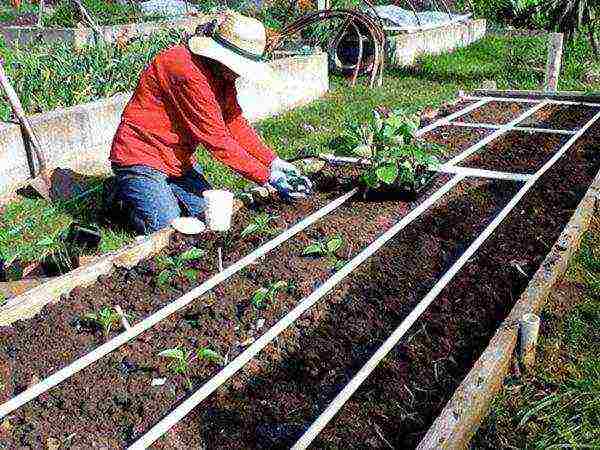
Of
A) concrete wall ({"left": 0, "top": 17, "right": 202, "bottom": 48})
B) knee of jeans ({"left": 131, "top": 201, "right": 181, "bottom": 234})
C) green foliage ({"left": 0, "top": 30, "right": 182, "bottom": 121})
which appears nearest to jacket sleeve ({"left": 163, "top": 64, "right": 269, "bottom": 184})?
knee of jeans ({"left": 131, "top": 201, "right": 181, "bottom": 234})

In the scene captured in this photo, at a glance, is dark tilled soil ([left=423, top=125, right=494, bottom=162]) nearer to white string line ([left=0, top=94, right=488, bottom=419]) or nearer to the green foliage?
white string line ([left=0, top=94, right=488, bottom=419])

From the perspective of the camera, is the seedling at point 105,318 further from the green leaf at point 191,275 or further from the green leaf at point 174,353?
the green leaf at point 191,275

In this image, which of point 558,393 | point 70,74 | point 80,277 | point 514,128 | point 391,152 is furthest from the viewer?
point 514,128

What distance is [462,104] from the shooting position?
7.91 metres

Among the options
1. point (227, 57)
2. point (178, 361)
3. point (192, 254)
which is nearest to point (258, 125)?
point (227, 57)

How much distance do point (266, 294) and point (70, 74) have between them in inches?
151

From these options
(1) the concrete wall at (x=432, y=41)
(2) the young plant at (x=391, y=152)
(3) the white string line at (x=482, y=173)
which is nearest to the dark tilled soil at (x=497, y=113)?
(3) the white string line at (x=482, y=173)

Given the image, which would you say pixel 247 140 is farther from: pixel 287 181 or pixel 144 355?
pixel 144 355

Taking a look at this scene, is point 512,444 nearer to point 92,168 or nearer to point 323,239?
point 323,239

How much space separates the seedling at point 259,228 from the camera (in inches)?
163

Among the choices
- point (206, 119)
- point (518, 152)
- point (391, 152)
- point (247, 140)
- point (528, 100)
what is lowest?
point (528, 100)

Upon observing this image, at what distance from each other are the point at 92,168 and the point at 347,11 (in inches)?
192

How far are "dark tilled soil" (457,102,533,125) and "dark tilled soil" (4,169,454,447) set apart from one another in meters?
3.52

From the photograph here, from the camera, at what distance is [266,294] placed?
11.3 ft
